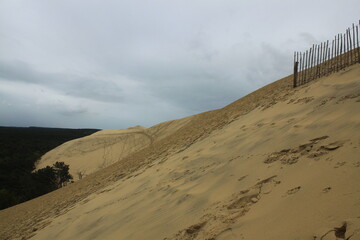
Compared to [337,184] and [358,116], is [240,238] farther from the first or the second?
[358,116]

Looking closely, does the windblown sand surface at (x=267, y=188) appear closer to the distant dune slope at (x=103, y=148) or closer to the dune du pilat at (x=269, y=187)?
the dune du pilat at (x=269, y=187)

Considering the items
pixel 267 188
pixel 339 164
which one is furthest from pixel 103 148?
pixel 339 164

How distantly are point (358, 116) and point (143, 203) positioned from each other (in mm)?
3169

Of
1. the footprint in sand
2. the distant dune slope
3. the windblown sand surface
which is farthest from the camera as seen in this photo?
the distant dune slope

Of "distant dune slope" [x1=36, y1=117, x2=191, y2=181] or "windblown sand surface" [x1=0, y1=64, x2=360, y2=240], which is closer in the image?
"windblown sand surface" [x1=0, y1=64, x2=360, y2=240]

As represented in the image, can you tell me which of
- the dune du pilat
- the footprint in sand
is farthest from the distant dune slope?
the footprint in sand

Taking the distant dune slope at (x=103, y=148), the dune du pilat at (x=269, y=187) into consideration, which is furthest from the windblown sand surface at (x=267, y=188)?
the distant dune slope at (x=103, y=148)

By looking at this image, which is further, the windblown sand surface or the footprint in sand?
the footprint in sand

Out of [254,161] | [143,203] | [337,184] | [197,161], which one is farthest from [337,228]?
[197,161]

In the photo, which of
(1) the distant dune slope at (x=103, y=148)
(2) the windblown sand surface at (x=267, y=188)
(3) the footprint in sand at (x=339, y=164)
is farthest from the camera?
(1) the distant dune slope at (x=103, y=148)

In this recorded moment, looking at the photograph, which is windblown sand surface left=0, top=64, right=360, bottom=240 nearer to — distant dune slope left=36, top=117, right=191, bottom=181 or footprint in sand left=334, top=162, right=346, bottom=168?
footprint in sand left=334, top=162, right=346, bottom=168

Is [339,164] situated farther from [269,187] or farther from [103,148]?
[103,148]

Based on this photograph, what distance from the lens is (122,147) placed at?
104ft

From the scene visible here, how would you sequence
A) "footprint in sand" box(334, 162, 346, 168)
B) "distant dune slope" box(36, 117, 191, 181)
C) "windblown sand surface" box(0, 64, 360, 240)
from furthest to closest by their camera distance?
→ 1. "distant dune slope" box(36, 117, 191, 181)
2. "footprint in sand" box(334, 162, 346, 168)
3. "windblown sand surface" box(0, 64, 360, 240)
